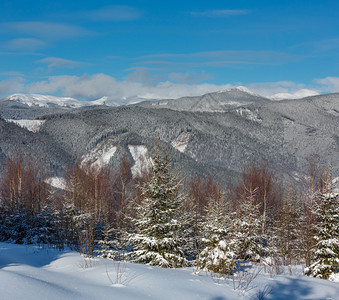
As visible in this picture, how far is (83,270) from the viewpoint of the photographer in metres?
6.78

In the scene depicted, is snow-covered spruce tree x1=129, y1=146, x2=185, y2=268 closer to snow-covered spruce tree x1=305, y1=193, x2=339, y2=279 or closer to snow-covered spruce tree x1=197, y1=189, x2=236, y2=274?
snow-covered spruce tree x1=197, y1=189, x2=236, y2=274

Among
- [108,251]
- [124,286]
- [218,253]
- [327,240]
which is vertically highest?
[124,286]

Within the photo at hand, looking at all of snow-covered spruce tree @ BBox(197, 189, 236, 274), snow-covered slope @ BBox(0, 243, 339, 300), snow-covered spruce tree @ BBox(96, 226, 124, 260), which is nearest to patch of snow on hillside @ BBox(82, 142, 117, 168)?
snow-covered spruce tree @ BBox(96, 226, 124, 260)

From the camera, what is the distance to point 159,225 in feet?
39.2

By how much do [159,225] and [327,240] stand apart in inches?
289

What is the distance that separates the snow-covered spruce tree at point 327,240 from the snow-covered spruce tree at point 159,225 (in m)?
5.94

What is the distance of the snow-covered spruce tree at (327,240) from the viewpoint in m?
12.4

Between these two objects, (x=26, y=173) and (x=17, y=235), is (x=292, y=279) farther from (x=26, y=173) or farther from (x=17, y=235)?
(x=26, y=173)

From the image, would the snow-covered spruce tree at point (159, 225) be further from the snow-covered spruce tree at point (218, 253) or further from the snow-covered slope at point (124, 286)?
the snow-covered slope at point (124, 286)

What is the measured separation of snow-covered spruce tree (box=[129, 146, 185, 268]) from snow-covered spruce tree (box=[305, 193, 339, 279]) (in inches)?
234

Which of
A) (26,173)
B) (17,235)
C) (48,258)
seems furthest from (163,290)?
(26,173)

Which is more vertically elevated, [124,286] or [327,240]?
[124,286]

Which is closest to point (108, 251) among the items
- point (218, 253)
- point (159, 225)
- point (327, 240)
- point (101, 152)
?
point (159, 225)

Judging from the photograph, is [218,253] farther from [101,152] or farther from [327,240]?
[101,152]
